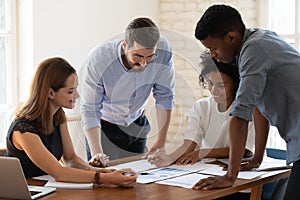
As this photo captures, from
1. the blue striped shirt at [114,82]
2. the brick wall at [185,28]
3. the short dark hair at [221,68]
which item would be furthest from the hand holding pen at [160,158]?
the brick wall at [185,28]

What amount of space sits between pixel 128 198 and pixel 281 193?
108 centimetres

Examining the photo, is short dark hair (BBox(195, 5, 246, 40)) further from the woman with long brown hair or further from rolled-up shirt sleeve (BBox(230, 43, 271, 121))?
the woman with long brown hair

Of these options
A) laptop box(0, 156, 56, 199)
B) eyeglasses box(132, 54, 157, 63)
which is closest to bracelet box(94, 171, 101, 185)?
laptop box(0, 156, 56, 199)

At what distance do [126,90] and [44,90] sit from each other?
24.7 inches

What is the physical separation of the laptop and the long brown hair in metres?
0.40

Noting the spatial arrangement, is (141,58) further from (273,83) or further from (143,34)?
(273,83)

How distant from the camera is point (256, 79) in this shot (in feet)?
7.84

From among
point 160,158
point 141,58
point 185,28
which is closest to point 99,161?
point 160,158

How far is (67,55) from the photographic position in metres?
4.51

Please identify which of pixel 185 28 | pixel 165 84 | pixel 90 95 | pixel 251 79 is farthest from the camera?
pixel 185 28

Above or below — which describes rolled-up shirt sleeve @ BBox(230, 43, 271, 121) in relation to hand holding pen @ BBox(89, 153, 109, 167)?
above

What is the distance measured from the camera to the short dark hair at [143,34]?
9.64 ft

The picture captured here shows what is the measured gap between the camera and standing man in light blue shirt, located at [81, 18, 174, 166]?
3.01 m

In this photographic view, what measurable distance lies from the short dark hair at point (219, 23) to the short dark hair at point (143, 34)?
0.45m
